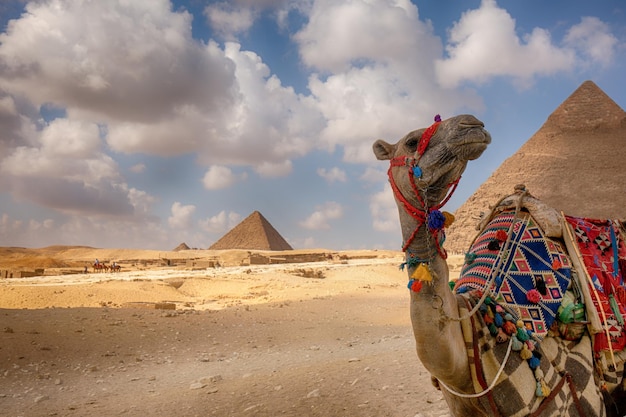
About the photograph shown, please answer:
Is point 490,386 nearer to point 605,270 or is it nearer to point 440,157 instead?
point 440,157

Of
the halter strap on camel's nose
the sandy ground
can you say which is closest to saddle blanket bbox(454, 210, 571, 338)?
the halter strap on camel's nose

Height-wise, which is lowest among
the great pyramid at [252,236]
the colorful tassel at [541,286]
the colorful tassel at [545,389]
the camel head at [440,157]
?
the colorful tassel at [545,389]

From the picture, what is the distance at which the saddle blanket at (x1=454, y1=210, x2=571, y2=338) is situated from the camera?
2.60 m

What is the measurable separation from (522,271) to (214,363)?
493 centimetres

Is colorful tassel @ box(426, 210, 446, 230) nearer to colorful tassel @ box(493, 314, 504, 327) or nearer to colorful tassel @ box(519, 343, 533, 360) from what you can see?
colorful tassel @ box(493, 314, 504, 327)

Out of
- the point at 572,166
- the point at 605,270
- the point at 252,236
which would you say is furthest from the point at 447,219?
the point at 572,166

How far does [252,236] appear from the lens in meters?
68.8

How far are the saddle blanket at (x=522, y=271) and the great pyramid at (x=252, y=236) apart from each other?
6486cm

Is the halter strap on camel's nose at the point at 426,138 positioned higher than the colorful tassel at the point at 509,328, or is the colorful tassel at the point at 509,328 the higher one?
the halter strap on camel's nose at the point at 426,138

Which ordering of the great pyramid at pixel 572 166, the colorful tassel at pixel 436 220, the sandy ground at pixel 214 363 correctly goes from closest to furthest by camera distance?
the colorful tassel at pixel 436 220 < the sandy ground at pixel 214 363 < the great pyramid at pixel 572 166

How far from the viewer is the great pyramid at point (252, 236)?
68.2 m

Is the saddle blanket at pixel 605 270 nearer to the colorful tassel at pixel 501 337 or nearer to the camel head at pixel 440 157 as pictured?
the colorful tassel at pixel 501 337

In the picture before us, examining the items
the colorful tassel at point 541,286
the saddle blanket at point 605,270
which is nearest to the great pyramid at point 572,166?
the saddle blanket at point 605,270

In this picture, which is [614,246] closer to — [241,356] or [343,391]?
[343,391]
